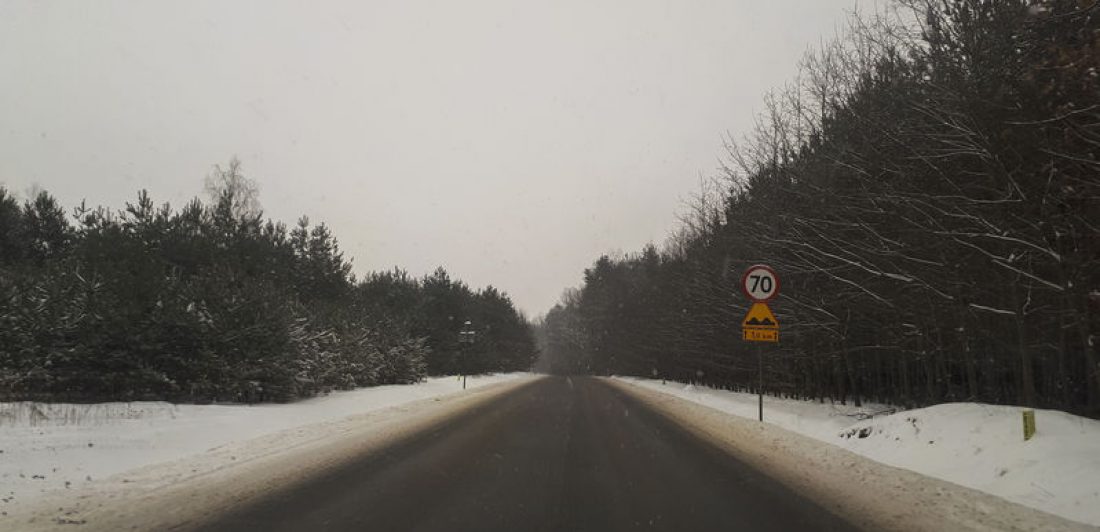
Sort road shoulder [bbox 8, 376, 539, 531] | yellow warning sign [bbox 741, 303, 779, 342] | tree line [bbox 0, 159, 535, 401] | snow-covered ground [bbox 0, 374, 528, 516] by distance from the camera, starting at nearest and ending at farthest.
→ road shoulder [bbox 8, 376, 539, 531] < snow-covered ground [bbox 0, 374, 528, 516] < yellow warning sign [bbox 741, 303, 779, 342] < tree line [bbox 0, 159, 535, 401]

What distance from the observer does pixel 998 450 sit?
7.72m

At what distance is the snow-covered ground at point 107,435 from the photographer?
7.56 metres

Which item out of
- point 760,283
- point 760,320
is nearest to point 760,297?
point 760,283

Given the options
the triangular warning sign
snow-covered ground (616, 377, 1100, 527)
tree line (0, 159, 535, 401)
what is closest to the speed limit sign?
the triangular warning sign

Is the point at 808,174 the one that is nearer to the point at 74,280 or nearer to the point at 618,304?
the point at 74,280

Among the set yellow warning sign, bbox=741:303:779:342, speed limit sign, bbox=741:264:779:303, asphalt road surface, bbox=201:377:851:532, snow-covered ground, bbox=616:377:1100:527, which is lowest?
asphalt road surface, bbox=201:377:851:532

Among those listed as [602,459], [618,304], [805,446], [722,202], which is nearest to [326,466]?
[602,459]

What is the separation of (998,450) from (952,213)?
3882mm

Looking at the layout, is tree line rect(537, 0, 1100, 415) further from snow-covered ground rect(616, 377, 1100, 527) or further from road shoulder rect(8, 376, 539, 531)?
road shoulder rect(8, 376, 539, 531)

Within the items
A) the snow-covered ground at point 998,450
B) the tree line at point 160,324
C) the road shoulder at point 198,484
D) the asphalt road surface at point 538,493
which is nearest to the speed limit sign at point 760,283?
the snow-covered ground at point 998,450

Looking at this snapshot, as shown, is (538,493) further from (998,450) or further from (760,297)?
(760,297)

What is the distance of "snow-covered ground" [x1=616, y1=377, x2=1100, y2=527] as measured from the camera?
619 cm

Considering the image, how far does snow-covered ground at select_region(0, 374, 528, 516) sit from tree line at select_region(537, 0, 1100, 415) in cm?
1207

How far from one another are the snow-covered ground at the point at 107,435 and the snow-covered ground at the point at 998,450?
9964 millimetres
